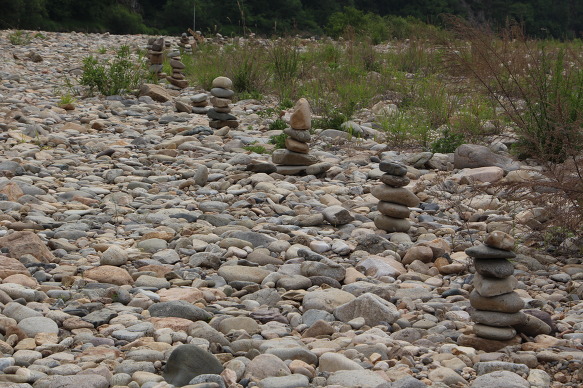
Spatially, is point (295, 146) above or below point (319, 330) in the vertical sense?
above

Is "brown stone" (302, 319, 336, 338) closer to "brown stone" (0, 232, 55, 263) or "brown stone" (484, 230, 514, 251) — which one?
"brown stone" (484, 230, 514, 251)

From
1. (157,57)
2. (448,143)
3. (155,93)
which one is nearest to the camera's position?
(448,143)

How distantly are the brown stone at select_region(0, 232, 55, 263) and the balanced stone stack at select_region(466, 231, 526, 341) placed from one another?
2.43 meters

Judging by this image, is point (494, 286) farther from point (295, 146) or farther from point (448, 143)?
point (448, 143)

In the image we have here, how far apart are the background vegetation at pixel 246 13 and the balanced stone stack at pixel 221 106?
848 inches

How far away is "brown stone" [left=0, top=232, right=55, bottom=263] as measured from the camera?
14.2ft

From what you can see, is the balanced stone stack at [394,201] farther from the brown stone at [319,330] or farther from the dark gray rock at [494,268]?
the brown stone at [319,330]

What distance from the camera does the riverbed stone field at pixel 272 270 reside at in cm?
309

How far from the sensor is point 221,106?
342 inches

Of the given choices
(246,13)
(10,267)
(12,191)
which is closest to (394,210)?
(10,267)

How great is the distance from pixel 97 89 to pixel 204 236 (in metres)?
6.77

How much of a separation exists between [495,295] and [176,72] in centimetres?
960

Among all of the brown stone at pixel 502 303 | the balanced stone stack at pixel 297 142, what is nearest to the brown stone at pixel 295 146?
the balanced stone stack at pixel 297 142

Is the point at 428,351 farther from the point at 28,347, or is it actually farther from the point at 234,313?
the point at 28,347
